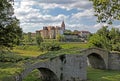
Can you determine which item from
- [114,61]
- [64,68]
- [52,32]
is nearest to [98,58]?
[114,61]

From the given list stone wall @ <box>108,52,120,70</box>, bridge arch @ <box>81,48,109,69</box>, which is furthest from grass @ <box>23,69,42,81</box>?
stone wall @ <box>108,52,120,70</box>

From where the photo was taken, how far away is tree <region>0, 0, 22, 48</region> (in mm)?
27781

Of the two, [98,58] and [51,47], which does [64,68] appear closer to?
[98,58]

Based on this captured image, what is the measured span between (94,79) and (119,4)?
15168mm

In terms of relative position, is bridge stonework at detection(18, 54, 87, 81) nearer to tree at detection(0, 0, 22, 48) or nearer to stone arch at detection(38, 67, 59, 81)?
stone arch at detection(38, 67, 59, 81)

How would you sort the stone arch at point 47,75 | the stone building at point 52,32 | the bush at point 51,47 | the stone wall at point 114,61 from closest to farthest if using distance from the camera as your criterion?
the stone arch at point 47,75 → the stone wall at point 114,61 → the bush at point 51,47 → the stone building at point 52,32

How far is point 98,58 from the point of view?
45.8m

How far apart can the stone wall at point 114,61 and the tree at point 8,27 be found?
68.9 feet

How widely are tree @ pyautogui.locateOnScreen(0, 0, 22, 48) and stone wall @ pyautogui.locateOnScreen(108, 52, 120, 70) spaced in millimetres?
20991

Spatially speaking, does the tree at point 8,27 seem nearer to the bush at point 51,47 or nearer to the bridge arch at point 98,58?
the bridge arch at point 98,58

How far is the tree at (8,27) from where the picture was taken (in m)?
27.8

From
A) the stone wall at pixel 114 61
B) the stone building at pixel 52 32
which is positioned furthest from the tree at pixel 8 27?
the stone building at pixel 52 32

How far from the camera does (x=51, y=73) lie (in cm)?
2995

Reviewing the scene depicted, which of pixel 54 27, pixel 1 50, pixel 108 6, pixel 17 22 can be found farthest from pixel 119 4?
pixel 54 27
